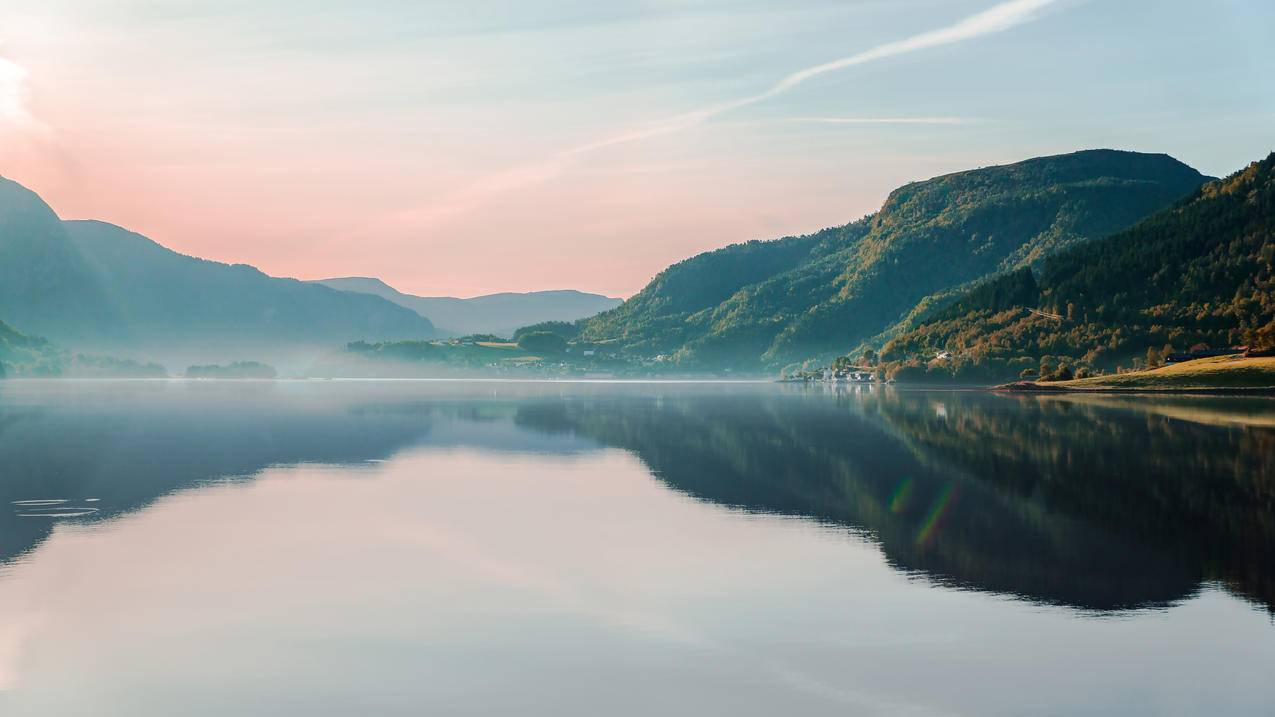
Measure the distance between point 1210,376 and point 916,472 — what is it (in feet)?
488

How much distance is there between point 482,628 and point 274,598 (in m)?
6.00

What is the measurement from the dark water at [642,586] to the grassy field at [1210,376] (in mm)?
129053

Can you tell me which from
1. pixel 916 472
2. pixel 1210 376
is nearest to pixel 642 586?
pixel 916 472

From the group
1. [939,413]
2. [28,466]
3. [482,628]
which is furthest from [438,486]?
[939,413]

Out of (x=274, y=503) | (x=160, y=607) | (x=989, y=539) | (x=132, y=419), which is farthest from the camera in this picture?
(x=132, y=419)

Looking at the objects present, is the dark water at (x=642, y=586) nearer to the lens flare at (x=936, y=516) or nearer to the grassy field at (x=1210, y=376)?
the lens flare at (x=936, y=516)

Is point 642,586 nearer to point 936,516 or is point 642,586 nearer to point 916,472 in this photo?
point 936,516

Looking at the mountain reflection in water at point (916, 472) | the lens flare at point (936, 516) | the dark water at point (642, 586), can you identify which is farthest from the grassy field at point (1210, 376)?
the lens flare at point (936, 516)

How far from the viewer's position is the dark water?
19703 mm

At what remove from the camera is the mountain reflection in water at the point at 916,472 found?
1209 inches

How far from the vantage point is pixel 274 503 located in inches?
1716

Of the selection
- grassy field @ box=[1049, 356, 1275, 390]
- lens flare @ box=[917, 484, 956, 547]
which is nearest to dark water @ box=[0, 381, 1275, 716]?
lens flare @ box=[917, 484, 956, 547]

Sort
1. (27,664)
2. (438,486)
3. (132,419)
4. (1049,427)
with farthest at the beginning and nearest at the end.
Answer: (132,419) < (1049,427) < (438,486) < (27,664)

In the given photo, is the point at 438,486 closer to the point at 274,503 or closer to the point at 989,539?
the point at 274,503
